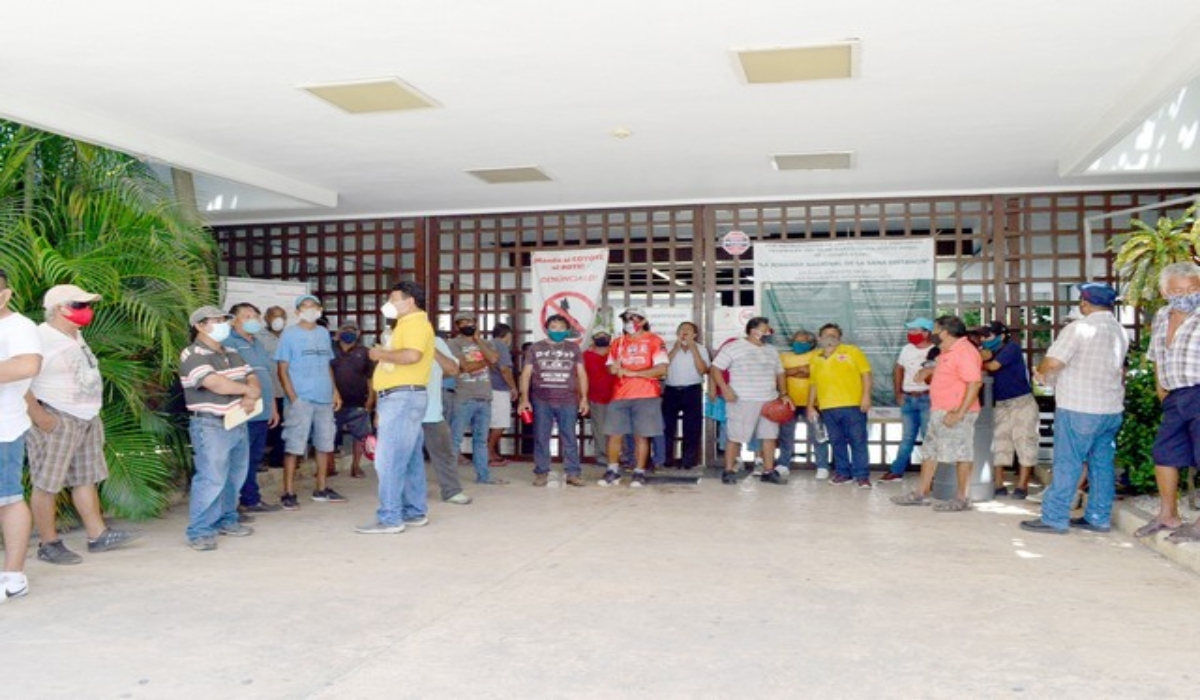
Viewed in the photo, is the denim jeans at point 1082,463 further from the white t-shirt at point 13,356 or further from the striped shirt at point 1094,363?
the white t-shirt at point 13,356

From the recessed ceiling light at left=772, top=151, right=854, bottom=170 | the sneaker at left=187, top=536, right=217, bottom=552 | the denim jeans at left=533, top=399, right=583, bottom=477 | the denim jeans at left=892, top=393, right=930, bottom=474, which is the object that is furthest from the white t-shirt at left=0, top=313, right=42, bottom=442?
the denim jeans at left=892, top=393, right=930, bottom=474

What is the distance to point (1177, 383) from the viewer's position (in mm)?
5113

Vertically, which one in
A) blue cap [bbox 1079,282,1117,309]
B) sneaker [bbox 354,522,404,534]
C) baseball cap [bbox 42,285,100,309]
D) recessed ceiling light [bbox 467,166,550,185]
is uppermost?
recessed ceiling light [bbox 467,166,550,185]

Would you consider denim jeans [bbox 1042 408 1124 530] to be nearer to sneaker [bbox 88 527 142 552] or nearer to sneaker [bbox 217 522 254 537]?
sneaker [bbox 217 522 254 537]

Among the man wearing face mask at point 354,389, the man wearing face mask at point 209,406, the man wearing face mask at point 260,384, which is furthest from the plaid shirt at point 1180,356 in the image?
the man wearing face mask at point 260,384

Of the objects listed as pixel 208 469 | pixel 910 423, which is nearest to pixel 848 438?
pixel 910 423

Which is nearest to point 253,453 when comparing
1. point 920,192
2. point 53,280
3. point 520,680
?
point 53,280

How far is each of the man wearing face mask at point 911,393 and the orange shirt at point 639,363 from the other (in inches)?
80.3

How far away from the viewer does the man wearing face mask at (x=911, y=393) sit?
7.71 metres

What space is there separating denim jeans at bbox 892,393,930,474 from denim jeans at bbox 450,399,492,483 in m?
3.48

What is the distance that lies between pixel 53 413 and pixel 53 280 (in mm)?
1115

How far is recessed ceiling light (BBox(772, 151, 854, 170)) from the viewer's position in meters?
7.31

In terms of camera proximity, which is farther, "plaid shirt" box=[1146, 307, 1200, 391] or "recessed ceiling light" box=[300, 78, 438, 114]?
"recessed ceiling light" box=[300, 78, 438, 114]

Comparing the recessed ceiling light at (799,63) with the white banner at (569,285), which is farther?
the white banner at (569,285)
